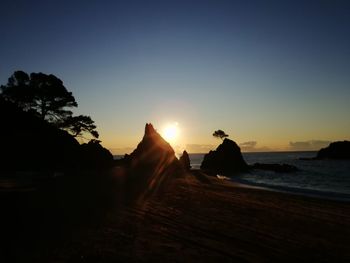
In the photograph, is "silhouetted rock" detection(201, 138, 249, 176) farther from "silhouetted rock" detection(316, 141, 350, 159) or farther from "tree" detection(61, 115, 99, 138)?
"silhouetted rock" detection(316, 141, 350, 159)

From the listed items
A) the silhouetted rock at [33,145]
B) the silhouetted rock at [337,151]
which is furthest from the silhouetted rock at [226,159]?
the silhouetted rock at [337,151]

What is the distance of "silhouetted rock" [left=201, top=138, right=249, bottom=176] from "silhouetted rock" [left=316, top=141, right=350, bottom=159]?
369 ft

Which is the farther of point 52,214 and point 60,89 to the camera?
point 60,89

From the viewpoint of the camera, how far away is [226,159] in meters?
97.7

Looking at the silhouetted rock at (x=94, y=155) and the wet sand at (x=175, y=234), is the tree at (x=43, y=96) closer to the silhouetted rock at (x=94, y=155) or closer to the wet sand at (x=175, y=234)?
the silhouetted rock at (x=94, y=155)

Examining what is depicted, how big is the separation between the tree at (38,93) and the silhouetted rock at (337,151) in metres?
183

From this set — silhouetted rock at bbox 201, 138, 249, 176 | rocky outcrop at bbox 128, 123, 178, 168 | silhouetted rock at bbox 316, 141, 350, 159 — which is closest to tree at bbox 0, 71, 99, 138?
rocky outcrop at bbox 128, 123, 178, 168

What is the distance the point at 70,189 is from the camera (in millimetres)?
20438

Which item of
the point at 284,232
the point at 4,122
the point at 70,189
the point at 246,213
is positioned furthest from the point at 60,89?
the point at 284,232

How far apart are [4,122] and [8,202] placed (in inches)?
796

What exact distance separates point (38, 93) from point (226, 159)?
226ft

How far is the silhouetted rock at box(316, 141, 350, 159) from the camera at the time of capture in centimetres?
18475

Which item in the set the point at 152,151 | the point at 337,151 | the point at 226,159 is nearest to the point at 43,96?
the point at 152,151

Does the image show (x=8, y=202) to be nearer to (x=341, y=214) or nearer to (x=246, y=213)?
(x=246, y=213)
